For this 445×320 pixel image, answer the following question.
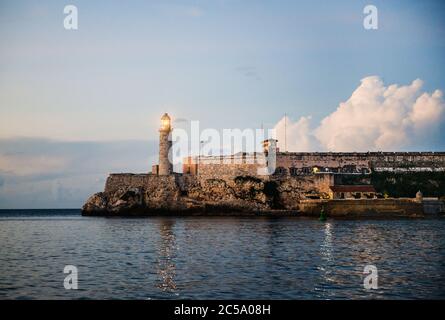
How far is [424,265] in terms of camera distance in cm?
2170

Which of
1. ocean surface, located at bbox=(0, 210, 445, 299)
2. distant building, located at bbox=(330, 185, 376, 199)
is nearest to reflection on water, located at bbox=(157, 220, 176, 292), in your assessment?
ocean surface, located at bbox=(0, 210, 445, 299)

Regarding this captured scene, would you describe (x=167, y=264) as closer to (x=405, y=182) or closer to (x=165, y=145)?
(x=165, y=145)

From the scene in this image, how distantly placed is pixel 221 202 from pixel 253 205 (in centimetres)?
400

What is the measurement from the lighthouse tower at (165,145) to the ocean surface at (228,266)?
30097mm

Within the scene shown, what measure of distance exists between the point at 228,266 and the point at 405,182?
172ft

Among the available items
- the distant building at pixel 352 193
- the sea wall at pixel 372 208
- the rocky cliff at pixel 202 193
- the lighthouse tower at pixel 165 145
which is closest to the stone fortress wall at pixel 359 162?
the rocky cliff at pixel 202 193

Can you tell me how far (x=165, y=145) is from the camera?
211 ft

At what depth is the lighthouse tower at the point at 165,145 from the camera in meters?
64.4

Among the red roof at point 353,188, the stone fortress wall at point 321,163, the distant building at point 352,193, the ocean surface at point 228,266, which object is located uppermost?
the stone fortress wall at point 321,163

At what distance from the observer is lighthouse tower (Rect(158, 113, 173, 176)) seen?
6438 cm

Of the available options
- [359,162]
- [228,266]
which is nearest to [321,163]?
[359,162]

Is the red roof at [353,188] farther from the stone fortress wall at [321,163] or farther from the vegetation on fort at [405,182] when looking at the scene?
the stone fortress wall at [321,163]

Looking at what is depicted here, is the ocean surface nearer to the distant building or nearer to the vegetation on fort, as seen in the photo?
the distant building
